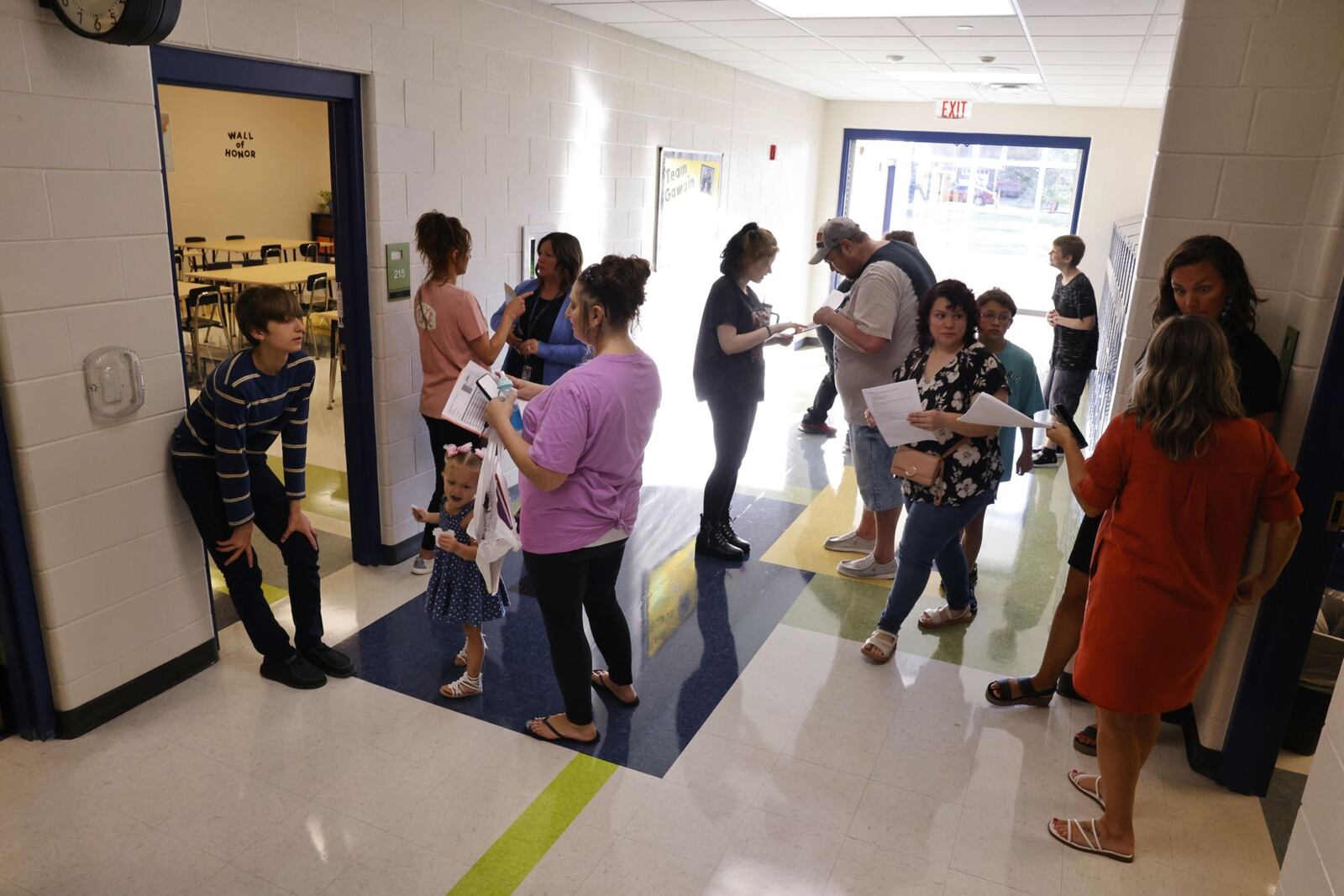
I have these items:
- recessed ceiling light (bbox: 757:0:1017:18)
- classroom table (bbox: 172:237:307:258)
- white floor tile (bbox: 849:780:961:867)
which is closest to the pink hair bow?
white floor tile (bbox: 849:780:961:867)

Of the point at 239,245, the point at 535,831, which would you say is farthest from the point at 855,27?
the point at 239,245

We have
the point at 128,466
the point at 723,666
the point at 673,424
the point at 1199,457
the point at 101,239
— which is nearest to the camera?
the point at 1199,457

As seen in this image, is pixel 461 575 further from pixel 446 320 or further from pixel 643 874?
pixel 446 320

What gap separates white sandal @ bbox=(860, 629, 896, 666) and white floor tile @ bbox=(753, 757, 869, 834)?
29.1 inches

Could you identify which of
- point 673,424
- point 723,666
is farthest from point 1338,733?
point 673,424

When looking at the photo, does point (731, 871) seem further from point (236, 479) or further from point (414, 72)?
point (414, 72)

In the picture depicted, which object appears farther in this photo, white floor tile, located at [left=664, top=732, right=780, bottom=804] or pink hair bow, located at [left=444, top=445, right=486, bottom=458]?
pink hair bow, located at [left=444, top=445, right=486, bottom=458]

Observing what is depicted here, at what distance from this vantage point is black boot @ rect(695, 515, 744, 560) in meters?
4.52

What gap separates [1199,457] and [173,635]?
10.7 feet

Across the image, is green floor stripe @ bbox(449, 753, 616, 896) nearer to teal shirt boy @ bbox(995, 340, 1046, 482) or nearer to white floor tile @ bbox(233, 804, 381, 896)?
white floor tile @ bbox(233, 804, 381, 896)

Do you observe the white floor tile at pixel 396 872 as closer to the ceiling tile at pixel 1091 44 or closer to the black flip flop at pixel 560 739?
the black flip flop at pixel 560 739

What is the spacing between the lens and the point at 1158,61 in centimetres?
610

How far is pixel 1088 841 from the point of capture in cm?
259

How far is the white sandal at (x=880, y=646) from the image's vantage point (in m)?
3.57
